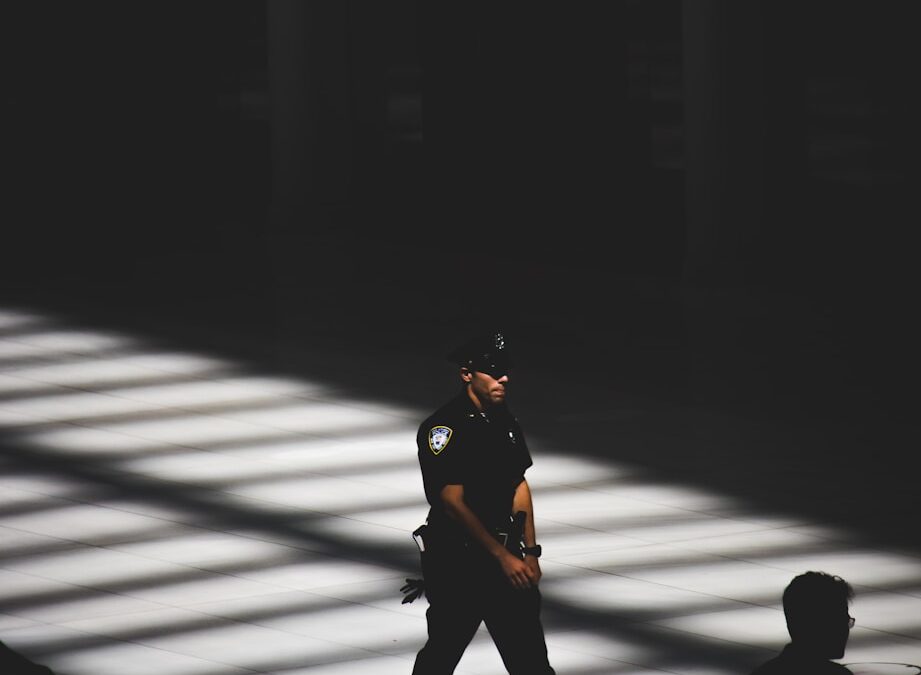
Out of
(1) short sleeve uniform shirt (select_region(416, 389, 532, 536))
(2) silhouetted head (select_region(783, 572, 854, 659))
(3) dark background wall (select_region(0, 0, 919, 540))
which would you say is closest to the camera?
(2) silhouetted head (select_region(783, 572, 854, 659))

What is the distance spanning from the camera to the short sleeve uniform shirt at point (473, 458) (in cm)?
746

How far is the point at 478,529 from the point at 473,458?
26 centimetres

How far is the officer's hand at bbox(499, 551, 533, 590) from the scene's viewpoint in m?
7.34

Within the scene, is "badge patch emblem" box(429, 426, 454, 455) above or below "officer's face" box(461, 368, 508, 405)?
below

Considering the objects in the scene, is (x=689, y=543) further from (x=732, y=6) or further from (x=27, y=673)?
(x=732, y=6)

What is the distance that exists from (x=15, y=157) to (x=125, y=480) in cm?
1645

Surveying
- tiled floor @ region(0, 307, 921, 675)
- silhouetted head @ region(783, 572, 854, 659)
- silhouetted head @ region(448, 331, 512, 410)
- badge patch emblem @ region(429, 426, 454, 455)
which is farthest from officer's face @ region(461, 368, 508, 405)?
silhouetted head @ region(783, 572, 854, 659)

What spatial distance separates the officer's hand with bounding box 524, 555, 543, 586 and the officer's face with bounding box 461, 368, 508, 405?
0.57 metres

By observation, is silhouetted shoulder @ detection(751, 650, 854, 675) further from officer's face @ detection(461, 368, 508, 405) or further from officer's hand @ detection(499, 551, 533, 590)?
officer's face @ detection(461, 368, 508, 405)

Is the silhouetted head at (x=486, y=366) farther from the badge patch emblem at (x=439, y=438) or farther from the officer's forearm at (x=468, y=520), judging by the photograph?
the officer's forearm at (x=468, y=520)

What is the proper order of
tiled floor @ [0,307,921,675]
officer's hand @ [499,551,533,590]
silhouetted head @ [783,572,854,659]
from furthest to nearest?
tiled floor @ [0,307,921,675], officer's hand @ [499,551,533,590], silhouetted head @ [783,572,854,659]

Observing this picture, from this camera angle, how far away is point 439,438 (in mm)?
7473

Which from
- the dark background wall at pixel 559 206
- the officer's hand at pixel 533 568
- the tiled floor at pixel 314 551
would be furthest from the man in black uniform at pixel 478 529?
the dark background wall at pixel 559 206

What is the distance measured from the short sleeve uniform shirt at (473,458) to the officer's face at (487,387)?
43 millimetres
